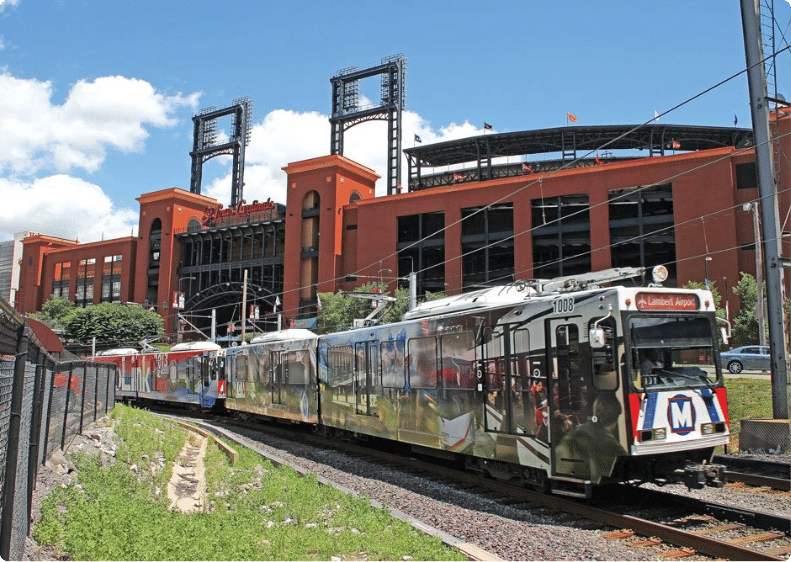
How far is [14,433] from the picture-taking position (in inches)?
232

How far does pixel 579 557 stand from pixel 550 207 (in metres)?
46.8

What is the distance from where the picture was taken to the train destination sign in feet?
28.9

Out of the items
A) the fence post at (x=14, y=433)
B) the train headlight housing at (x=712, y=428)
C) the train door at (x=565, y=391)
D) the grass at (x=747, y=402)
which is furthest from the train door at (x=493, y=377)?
the grass at (x=747, y=402)

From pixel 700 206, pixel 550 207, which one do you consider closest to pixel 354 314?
pixel 550 207

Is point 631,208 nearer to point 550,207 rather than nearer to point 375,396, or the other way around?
point 550,207

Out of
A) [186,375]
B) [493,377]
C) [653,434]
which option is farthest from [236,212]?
[653,434]

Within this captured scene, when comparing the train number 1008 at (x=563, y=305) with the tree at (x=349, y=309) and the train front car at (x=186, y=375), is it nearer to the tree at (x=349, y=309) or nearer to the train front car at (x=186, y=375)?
the train front car at (x=186, y=375)

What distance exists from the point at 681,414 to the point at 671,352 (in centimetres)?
85

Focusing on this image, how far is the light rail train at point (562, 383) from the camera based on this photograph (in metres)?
8.65

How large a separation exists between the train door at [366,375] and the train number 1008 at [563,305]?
5.62m

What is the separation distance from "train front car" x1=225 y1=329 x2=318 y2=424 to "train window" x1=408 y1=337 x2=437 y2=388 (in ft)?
17.8

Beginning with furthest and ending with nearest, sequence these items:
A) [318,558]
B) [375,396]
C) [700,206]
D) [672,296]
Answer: [700,206], [375,396], [672,296], [318,558]

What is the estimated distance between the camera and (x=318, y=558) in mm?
6699

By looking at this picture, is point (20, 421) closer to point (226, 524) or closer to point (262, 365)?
point (226, 524)
